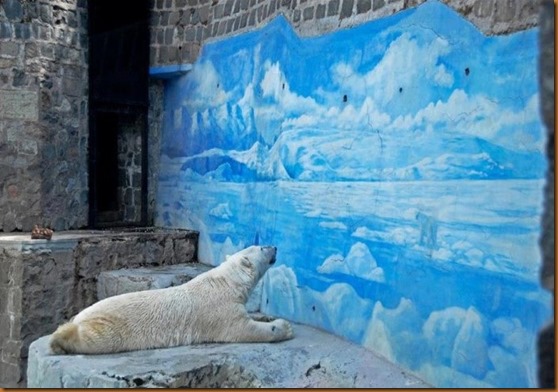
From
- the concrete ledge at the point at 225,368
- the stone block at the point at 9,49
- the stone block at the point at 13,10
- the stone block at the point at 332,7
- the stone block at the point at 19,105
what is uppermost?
the stone block at the point at 13,10

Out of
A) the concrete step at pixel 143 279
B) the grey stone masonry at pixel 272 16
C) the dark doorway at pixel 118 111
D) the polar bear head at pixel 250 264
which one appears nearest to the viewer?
the grey stone masonry at pixel 272 16

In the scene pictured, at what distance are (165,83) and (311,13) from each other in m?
3.80

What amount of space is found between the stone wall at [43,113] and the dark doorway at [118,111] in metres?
0.17

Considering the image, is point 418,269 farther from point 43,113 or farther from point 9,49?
point 9,49

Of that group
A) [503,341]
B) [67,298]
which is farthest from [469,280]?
[67,298]

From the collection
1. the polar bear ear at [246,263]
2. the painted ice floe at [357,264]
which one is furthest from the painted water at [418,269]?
the polar bear ear at [246,263]

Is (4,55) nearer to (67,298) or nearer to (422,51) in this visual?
(67,298)

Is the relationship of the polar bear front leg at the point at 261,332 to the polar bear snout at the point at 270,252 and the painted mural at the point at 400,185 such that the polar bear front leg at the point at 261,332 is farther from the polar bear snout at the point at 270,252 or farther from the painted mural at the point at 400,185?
the polar bear snout at the point at 270,252

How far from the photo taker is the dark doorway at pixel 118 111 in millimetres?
9219

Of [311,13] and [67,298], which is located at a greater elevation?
[311,13]

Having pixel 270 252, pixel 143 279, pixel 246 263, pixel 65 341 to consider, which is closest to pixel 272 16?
pixel 270 252

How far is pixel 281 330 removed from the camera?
5.84 meters

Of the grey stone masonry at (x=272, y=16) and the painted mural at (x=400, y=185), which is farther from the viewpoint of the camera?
the grey stone masonry at (x=272, y=16)

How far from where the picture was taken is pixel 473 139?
4320mm
